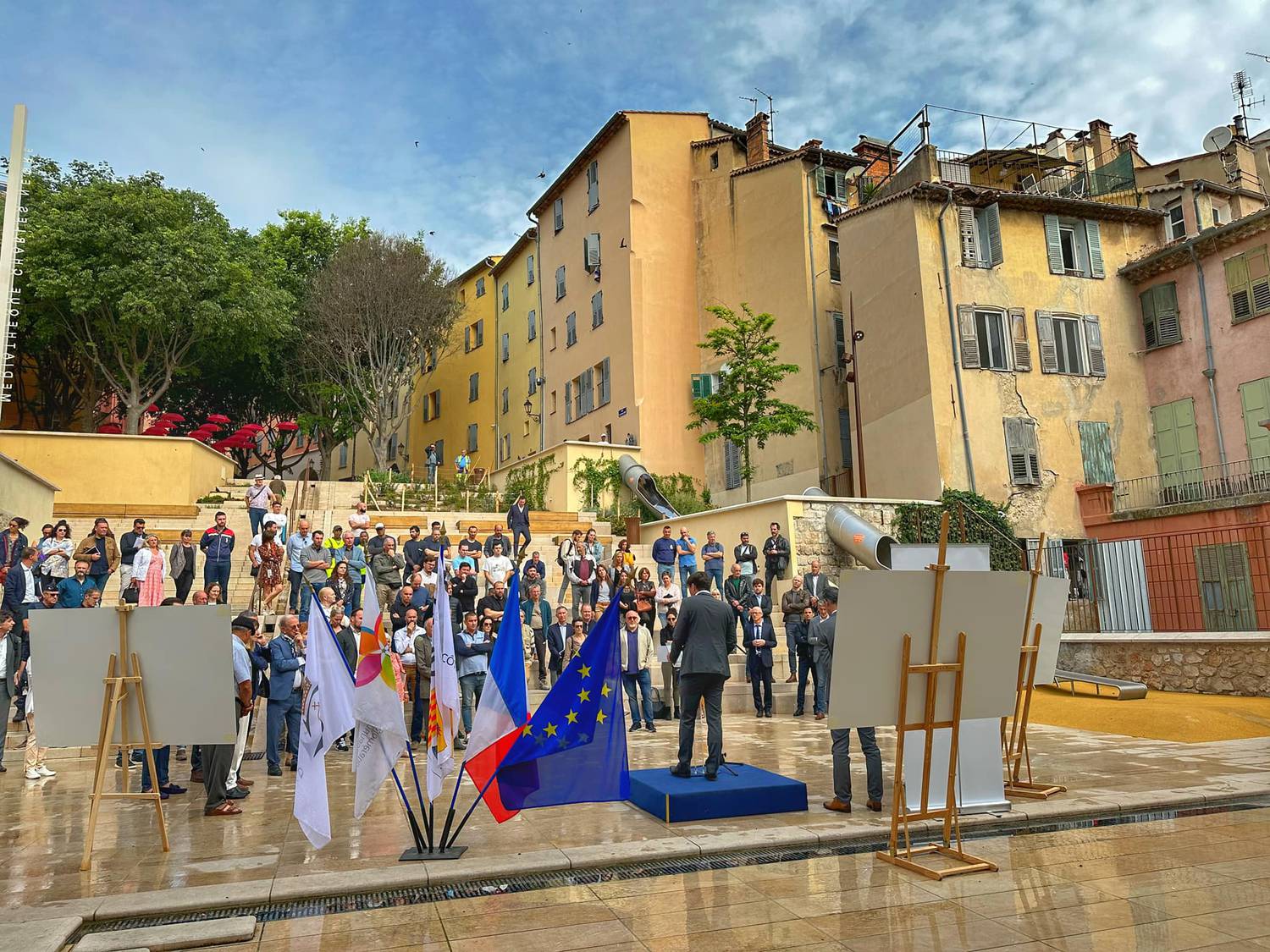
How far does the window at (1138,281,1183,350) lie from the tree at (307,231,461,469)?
24715mm

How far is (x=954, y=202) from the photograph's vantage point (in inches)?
989

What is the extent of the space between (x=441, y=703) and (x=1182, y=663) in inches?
498

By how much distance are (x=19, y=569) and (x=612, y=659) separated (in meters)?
9.15

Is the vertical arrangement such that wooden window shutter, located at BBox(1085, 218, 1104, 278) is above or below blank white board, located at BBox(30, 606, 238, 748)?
above

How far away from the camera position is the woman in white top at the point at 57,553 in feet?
44.6

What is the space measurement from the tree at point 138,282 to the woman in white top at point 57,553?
17776 millimetres

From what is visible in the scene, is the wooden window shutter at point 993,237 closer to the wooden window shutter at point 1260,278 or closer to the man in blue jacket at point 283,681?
the wooden window shutter at point 1260,278

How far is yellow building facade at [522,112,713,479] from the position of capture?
31.9 meters

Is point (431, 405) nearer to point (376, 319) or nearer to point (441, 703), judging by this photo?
point (376, 319)

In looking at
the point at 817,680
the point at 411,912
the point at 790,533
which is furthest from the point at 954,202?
the point at 411,912

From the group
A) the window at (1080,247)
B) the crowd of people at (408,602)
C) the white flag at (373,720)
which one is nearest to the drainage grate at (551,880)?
the white flag at (373,720)

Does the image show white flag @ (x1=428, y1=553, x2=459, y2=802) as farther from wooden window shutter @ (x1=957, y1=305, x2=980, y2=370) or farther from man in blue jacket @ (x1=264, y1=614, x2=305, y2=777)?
wooden window shutter @ (x1=957, y1=305, x2=980, y2=370)

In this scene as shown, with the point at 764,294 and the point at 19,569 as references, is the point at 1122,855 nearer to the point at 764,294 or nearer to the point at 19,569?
the point at 19,569

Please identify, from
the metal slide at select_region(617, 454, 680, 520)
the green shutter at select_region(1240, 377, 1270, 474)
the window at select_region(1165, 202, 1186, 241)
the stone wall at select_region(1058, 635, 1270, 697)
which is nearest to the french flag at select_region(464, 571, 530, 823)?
the stone wall at select_region(1058, 635, 1270, 697)
